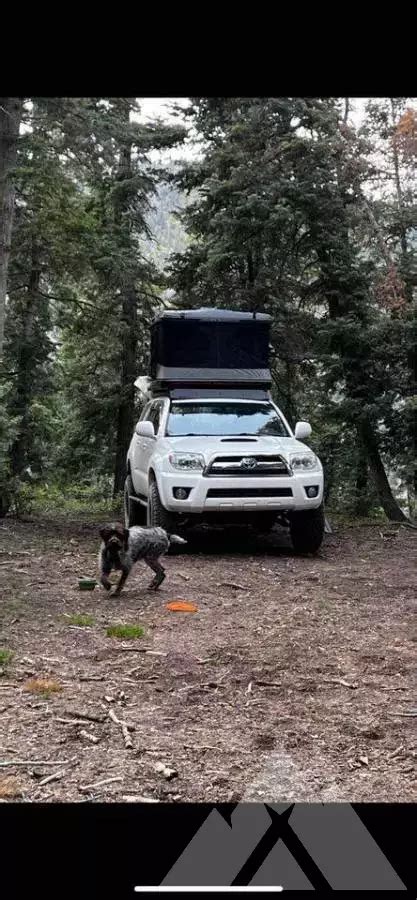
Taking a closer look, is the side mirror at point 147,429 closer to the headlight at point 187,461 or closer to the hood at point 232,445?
the hood at point 232,445

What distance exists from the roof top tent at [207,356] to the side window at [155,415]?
0.21m

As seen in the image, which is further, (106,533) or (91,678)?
(106,533)

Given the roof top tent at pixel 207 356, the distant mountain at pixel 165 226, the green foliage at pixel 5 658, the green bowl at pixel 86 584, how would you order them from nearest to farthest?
the green foliage at pixel 5 658 → the green bowl at pixel 86 584 → the roof top tent at pixel 207 356 → the distant mountain at pixel 165 226

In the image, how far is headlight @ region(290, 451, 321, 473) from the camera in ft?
22.7

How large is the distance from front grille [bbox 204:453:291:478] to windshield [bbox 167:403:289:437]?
2.27 ft

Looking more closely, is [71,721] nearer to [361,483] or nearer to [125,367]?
[361,483]

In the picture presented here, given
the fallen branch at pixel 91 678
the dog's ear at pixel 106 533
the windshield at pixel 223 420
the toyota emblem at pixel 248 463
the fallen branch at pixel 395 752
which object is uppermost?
the windshield at pixel 223 420

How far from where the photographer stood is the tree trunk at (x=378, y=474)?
35.4ft

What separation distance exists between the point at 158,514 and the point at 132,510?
1.87m

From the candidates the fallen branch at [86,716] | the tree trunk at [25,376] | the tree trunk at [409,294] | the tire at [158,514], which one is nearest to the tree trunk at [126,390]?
the tree trunk at [25,376]

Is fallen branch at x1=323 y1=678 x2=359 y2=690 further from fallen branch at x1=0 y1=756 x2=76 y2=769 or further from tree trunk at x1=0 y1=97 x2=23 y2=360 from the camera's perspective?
tree trunk at x1=0 y1=97 x2=23 y2=360

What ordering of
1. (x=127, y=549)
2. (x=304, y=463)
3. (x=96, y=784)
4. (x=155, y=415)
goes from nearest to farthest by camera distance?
(x=96, y=784)
(x=127, y=549)
(x=304, y=463)
(x=155, y=415)

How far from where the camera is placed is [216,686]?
3518mm

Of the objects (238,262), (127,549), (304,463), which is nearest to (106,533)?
(127,549)
